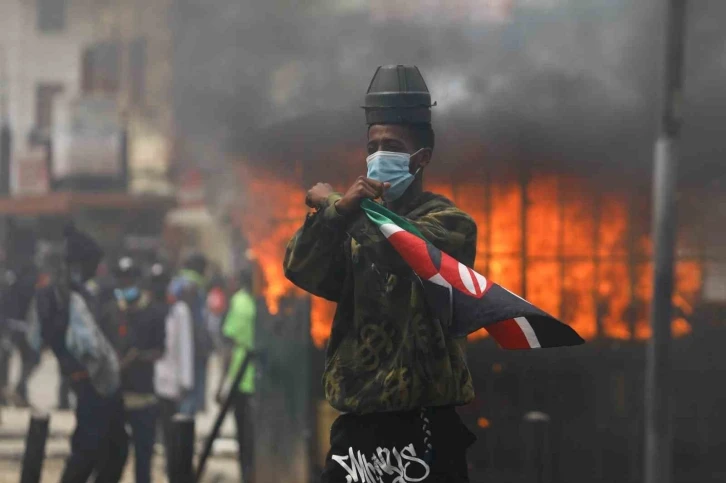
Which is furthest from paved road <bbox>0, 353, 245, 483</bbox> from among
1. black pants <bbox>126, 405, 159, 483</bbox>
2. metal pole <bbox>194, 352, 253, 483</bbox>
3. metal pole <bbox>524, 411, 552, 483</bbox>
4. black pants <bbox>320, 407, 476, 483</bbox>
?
black pants <bbox>320, 407, 476, 483</bbox>

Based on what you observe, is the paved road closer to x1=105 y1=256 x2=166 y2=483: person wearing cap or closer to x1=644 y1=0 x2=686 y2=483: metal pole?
x1=105 y1=256 x2=166 y2=483: person wearing cap

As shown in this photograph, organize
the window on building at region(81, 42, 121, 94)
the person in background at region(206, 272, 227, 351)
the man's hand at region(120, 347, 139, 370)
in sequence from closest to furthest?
the man's hand at region(120, 347, 139, 370), the person in background at region(206, 272, 227, 351), the window on building at region(81, 42, 121, 94)

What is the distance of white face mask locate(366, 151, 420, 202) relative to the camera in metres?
3.12

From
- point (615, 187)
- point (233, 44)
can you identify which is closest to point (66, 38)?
point (233, 44)

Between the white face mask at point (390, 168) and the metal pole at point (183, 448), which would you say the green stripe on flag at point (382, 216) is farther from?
the metal pole at point (183, 448)

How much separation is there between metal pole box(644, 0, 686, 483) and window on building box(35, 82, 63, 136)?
20896 millimetres

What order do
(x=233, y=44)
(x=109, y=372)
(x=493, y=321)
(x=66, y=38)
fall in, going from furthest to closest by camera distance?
Result: (x=66, y=38) < (x=233, y=44) < (x=109, y=372) < (x=493, y=321)

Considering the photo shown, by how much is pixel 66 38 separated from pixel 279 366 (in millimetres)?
20381

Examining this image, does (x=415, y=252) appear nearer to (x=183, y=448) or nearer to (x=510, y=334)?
(x=510, y=334)

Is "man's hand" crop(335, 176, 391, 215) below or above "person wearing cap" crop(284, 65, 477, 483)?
above

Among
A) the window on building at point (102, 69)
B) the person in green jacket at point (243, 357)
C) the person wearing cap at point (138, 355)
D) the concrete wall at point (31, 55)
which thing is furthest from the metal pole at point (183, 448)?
the concrete wall at point (31, 55)

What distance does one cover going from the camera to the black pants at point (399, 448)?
307 cm

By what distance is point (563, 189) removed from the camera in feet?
26.4

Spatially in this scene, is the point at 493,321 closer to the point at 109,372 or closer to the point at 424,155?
the point at 424,155
